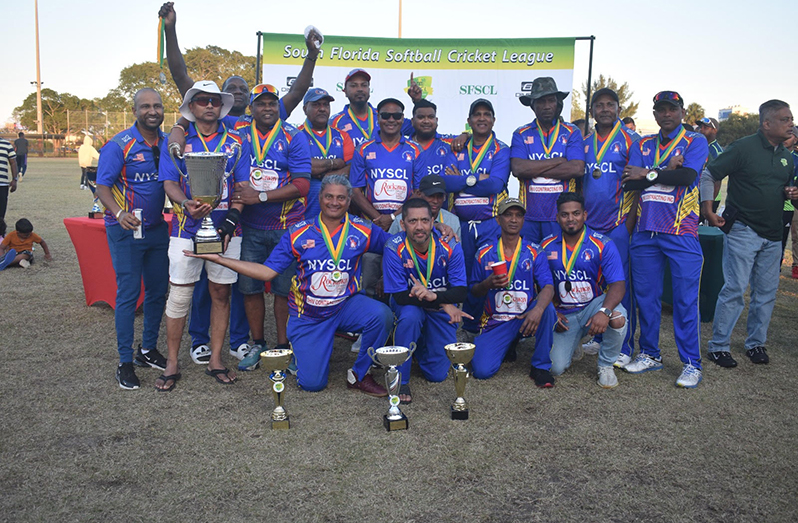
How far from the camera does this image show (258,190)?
532 centimetres

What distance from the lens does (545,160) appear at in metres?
5.64

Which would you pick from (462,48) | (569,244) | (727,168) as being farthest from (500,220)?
(462,48)

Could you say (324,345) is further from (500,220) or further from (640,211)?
(640,211)

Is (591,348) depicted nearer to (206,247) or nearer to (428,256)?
(428,256)

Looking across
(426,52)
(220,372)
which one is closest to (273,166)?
(220,372)

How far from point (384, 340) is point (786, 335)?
176 inches

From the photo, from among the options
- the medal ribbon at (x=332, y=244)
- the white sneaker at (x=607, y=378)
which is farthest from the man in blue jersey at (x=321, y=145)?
the white sneaker at (x=607, y=378)

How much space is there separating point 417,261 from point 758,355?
10.9ft

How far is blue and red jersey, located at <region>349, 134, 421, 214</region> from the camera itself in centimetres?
573

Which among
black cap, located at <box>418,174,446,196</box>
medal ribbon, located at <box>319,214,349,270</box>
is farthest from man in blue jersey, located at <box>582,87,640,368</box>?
medal ribbon, located at <box>319,214,349,270</box>

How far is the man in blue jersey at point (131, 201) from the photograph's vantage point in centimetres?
493

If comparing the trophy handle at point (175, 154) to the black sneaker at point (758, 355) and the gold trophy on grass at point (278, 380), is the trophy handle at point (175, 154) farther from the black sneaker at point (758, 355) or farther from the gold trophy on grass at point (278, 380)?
the black sneaker at point (758, 355)

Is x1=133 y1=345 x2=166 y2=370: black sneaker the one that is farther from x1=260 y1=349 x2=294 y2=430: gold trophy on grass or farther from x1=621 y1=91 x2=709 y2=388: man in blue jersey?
x1=621 y1=91 x2=709 y2=388: man in blue jersey

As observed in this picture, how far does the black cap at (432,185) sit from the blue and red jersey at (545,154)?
0.92 meters
